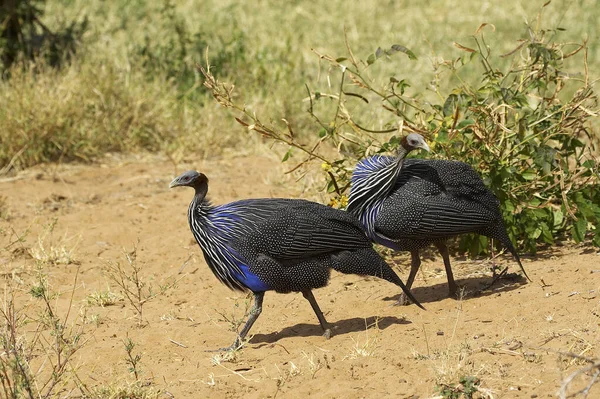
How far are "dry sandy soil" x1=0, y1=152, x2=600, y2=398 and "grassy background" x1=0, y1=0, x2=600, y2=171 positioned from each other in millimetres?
1010

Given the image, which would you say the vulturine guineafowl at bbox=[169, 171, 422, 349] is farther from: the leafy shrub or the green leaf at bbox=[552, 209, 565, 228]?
the green leaf at bbox=[552, 209, 565, 228]

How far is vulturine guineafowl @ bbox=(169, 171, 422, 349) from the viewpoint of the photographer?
4863 millimetres

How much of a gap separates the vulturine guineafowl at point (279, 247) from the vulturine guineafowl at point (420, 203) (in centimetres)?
24

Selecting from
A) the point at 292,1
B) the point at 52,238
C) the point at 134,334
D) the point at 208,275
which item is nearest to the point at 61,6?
the point at 292,1

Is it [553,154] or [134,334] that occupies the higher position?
[553,154]

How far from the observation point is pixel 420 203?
5.21 meters

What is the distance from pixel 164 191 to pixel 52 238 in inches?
53.9

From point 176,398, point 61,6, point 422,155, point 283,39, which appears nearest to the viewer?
point 176,398

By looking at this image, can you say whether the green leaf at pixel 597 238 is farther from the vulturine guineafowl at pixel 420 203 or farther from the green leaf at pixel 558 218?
the vulturine guineafowl at pixel 420 203

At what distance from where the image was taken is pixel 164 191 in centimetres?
791

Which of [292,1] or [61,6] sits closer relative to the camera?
[61,6]

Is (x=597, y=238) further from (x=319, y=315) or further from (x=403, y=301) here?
(x=319, y=315)

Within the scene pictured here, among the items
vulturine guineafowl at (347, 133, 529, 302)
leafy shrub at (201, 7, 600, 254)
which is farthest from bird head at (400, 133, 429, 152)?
leafy shrub at (201, 7, 600, 254)

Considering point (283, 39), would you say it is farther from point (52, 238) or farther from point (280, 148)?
point (52, 238)
